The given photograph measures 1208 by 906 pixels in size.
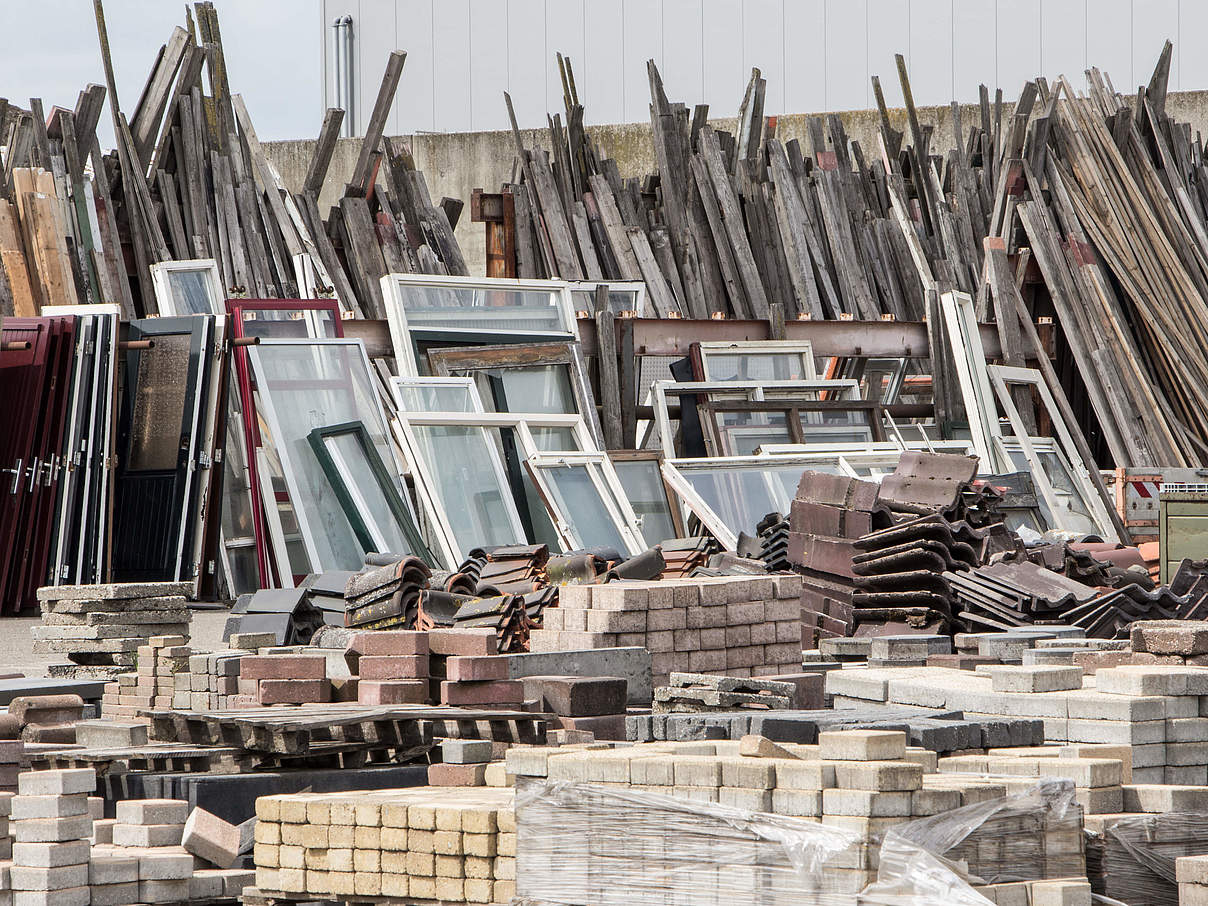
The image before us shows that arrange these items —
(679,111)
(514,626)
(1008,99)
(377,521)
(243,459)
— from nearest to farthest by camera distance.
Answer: (514,626)
(377,521)
(243,459)
(679,111)
(1008,99)

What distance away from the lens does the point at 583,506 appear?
14.8m

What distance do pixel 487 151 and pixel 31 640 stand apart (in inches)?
549

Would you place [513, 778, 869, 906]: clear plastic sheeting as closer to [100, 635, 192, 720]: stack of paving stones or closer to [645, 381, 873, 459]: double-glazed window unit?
[100, 635, 192, 720]: stack of paving stones

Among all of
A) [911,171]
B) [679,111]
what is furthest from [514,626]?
[911,171]

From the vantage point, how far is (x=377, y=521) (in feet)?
46.5

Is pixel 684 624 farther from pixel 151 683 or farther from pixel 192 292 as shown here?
pixel 192 292

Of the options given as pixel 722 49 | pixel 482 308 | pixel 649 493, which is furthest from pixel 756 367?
pixel 722 49

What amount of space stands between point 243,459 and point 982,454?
732 cm

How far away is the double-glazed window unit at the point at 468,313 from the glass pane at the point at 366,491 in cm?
101

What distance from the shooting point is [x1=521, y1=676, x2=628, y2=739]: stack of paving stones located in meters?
8.13

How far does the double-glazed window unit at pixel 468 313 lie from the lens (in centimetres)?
1529

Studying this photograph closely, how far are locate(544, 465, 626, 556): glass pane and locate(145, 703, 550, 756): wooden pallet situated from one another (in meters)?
6.54

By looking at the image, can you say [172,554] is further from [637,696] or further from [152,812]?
[152,812]

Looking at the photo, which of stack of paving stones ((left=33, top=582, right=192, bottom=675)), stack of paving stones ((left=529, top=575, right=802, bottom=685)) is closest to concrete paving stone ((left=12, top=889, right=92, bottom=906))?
stack of paving stones ((left=529, top=575, right=802, bottom=685))
